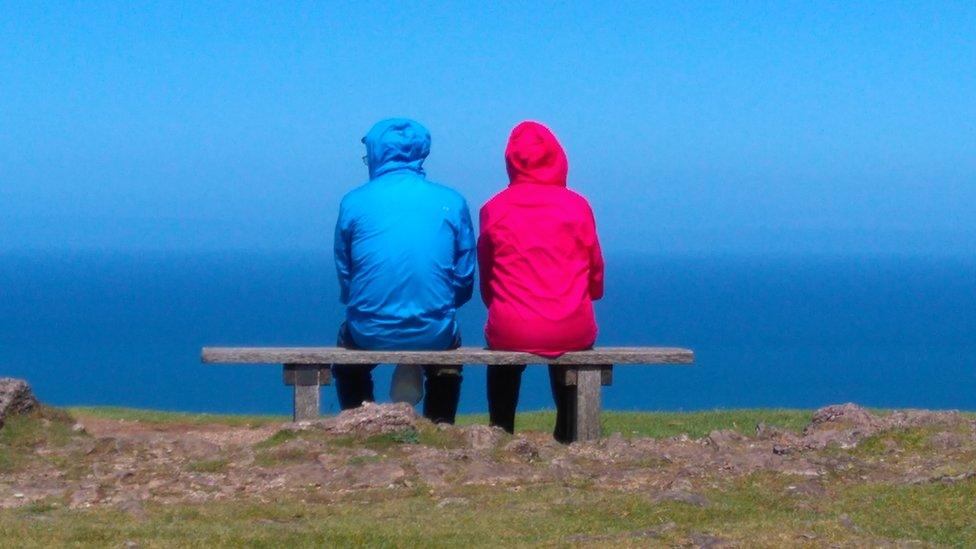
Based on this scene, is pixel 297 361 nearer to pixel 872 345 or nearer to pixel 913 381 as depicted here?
pixel 913 381

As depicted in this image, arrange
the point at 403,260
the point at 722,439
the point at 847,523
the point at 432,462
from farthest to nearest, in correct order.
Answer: the point at 403,260 → the point at 722,439 → the point at 432,462 → the point at 847,523

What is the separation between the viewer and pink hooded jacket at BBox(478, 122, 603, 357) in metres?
9.83

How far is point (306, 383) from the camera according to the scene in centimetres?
1008

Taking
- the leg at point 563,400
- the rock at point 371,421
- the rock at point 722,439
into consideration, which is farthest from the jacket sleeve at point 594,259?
the rock at point 371,421

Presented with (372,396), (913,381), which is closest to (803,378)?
(913,381)

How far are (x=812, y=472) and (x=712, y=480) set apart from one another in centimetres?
57

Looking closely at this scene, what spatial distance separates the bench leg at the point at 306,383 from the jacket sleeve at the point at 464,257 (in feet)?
3.31

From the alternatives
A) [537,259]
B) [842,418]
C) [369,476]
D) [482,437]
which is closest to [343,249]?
[537,259]

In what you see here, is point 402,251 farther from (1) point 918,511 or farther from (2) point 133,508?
(1) point 918,511

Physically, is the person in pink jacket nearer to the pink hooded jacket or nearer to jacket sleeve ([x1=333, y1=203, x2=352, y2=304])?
the pink hooded jacket

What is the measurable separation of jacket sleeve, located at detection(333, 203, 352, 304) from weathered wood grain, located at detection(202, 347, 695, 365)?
44 cm

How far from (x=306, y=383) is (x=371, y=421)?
1390 mm

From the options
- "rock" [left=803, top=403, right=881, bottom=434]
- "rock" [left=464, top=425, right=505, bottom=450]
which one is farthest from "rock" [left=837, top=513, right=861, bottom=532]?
"rock" [left=803, top=403, right=881, bottom=434]

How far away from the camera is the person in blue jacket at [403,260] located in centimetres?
994
